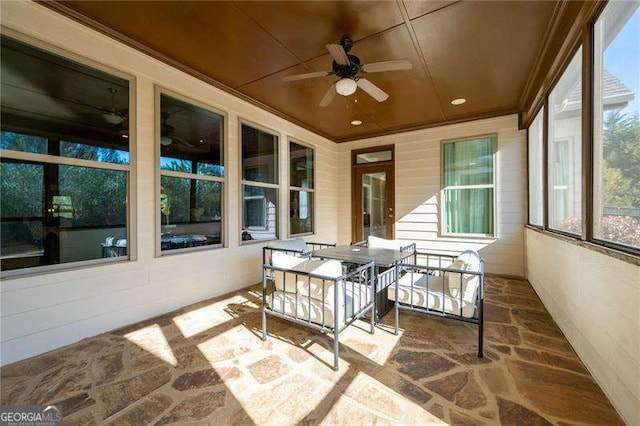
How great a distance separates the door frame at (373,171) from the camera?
617 centimetres

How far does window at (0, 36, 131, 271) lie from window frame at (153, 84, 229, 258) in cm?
30

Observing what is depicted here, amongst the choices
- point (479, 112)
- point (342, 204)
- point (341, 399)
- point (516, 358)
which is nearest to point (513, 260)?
point (479, 112)

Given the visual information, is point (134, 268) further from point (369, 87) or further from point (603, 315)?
point (603, 315)

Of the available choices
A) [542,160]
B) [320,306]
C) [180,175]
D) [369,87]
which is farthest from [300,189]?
[542,160]

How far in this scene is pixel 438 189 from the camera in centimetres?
561

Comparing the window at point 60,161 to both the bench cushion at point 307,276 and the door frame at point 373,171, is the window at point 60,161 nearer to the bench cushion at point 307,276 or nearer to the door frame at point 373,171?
the bench cushion at point 307,276

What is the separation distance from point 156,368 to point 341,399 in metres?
1.52

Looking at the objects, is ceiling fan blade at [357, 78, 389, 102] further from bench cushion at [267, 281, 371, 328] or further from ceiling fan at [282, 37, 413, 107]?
bench cushion at [267, 281, 371, 328]

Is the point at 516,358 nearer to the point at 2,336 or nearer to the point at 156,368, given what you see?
the point at 156,368

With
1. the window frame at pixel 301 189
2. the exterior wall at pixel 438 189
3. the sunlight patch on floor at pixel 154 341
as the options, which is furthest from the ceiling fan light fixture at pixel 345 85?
the exterior wall at pixel 438 189

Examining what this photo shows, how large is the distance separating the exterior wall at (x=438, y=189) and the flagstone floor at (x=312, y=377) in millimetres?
2256

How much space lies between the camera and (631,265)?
1575 mm

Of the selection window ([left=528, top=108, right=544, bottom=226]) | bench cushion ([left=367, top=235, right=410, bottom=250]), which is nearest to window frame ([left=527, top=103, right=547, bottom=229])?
window ([left=528, top=108, right=544, bottom=226])

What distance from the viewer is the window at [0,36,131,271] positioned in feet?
7.93
